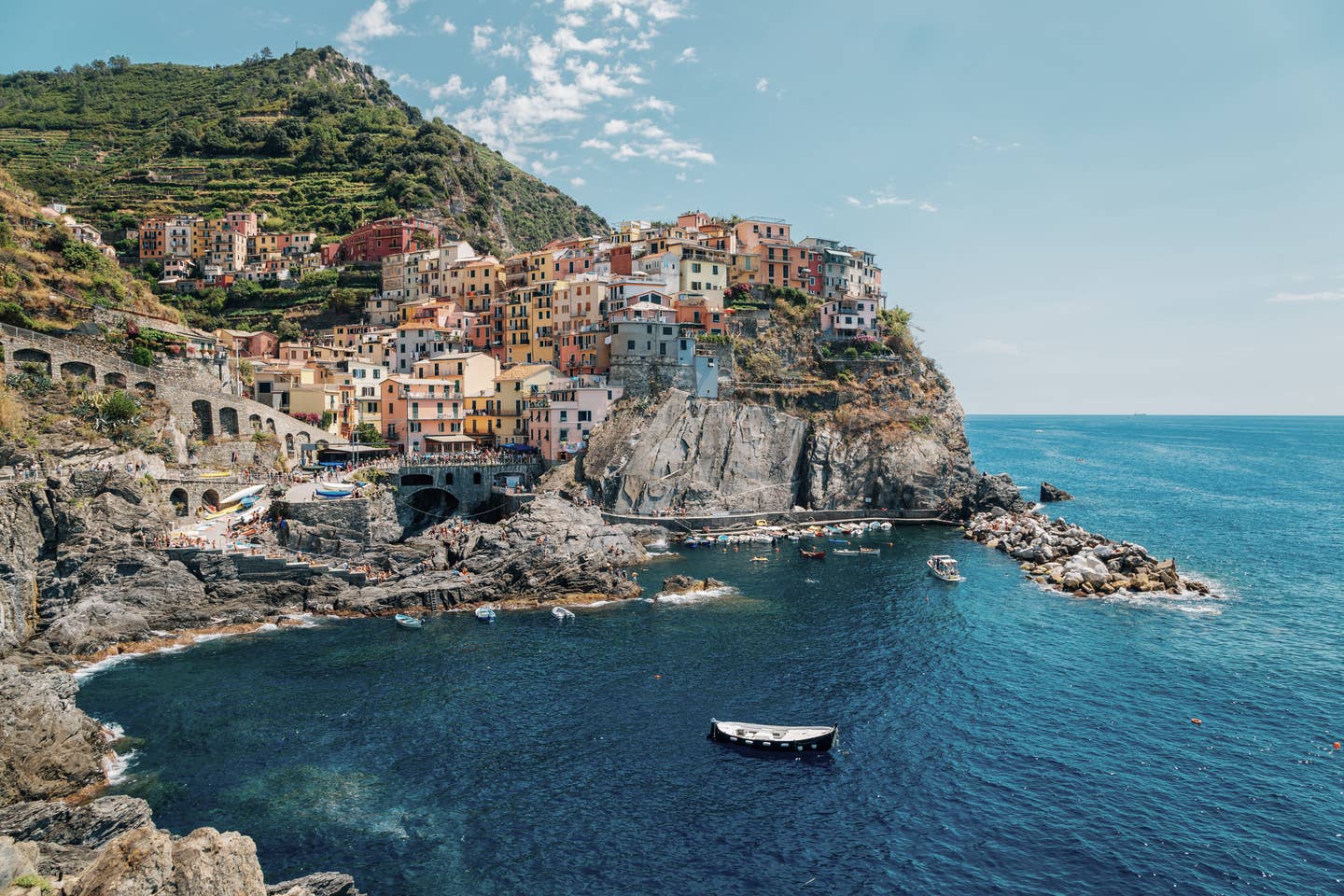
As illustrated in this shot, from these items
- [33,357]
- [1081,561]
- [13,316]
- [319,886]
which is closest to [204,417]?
[33,357]

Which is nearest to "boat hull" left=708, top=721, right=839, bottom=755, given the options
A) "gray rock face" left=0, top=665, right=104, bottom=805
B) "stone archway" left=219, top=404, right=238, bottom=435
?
"gray rock face" left=0, top=665, right=104, bottom=805

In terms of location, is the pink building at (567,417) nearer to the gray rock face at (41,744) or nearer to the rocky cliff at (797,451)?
the rocky cliff at (797,451)

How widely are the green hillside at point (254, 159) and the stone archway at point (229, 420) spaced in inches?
2914

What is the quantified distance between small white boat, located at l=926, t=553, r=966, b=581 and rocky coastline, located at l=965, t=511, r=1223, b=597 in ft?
21.4

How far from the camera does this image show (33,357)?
62.6 m

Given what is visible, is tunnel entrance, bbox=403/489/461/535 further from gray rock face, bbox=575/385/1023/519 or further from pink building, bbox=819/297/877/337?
pink building, bbox=819/297/877/337

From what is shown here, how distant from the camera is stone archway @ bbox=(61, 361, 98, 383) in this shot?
6394 cm

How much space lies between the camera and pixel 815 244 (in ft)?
366

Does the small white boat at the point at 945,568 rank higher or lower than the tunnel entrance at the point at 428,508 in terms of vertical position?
lower

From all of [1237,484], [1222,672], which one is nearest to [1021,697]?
[1222,672]

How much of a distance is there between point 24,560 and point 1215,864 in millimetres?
62628

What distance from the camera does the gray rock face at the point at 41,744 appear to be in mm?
32281

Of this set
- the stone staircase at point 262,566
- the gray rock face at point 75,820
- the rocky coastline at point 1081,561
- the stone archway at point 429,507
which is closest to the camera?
the gray rock face at point 75,820

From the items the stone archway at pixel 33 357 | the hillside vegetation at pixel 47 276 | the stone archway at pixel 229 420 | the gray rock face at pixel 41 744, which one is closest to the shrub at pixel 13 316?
the hillside vegetation at pixel 47 276
